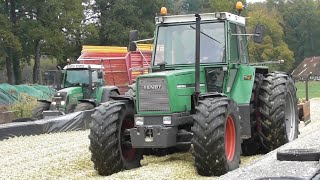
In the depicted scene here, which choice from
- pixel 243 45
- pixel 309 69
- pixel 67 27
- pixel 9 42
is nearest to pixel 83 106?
pixel 243 45

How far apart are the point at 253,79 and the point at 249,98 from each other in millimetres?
382

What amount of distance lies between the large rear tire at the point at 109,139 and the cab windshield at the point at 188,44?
1.16 m

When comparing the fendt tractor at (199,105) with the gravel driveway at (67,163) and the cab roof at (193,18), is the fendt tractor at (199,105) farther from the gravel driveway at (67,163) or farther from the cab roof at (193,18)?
the gravel driveway at (67,163)

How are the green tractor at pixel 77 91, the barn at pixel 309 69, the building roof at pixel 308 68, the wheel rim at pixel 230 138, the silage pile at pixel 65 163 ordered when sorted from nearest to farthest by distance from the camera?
the silage pile at pixel 65 163
the wheel rim at pixel 230 138
the green tractor at pixel 77 91
the barn at pixel 309 69
the building roof at pixel 308 68

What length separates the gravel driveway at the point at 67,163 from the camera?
7.41m

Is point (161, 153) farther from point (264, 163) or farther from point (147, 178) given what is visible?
point (264, 163)

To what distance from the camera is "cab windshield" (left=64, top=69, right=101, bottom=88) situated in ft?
59.2

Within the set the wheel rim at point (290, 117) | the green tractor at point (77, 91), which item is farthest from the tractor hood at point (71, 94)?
the wheel rim at point (290, 117)

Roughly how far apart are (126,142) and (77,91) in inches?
391

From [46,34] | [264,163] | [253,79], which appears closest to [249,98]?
[253,79]

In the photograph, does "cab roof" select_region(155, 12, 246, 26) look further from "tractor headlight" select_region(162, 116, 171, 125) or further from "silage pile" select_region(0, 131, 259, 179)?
"silage pile" select_region(0, 131, 259, 179)

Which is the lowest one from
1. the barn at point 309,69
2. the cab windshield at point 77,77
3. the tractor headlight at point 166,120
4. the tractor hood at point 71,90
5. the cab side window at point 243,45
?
the barn at point 309,69

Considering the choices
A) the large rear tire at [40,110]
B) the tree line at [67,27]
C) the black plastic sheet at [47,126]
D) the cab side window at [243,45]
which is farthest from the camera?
the tree line at [67,27]

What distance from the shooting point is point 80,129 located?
15391mm
